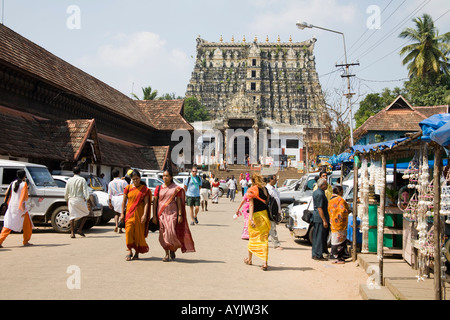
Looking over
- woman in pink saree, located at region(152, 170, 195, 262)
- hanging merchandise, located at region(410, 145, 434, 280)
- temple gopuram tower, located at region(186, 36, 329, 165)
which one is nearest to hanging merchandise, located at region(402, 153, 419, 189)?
hanging merchandise, located at region(410, 145, 434, 280)

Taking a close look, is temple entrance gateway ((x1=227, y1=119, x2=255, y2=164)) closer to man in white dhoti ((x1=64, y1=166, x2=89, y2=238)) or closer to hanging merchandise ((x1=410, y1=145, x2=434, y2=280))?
man in white dhoti ((x1=64, y1=166, x2=89, y2=238))

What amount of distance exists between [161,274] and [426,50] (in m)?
49.0

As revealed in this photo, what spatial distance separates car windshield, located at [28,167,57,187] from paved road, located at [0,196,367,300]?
221 cm

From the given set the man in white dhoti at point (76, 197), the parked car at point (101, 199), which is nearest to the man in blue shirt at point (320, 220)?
the man in white dhoti at point (76, 197)

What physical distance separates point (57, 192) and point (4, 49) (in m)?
9.17

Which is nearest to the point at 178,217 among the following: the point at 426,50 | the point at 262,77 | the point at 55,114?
the point at 55,114

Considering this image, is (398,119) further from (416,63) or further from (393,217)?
(393,217)

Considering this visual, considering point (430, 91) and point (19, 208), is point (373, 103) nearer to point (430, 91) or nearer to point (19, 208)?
point (430, 91)

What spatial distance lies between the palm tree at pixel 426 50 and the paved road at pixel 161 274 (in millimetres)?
43835

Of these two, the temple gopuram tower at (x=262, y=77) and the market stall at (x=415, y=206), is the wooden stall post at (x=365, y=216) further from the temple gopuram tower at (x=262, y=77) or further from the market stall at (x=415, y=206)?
the temple gopuram tower at (x=262, y=77)

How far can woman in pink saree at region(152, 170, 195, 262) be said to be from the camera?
856 centimetres

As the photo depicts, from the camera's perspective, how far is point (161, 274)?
743 centimetres

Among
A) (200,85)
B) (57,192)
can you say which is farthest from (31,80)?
(200,85)

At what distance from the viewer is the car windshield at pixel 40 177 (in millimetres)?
13082
